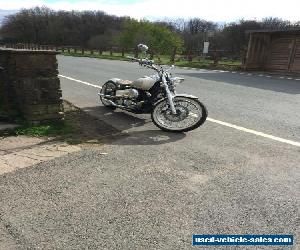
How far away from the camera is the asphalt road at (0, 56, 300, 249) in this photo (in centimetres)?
Answer: 279

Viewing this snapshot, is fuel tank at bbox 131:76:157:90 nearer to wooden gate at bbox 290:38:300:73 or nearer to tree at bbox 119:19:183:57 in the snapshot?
wooden gate at bbox 290:38:300:73

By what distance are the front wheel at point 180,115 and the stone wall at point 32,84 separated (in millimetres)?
1692

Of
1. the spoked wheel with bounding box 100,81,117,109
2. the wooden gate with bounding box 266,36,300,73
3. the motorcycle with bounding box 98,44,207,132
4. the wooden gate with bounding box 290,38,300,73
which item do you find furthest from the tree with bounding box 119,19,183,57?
the motorcycle with bounding box 98,44,207,132

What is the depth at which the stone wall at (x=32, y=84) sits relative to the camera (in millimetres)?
5270

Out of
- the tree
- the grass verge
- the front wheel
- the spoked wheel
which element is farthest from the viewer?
the tree

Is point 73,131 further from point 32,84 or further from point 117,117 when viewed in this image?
point 117,117

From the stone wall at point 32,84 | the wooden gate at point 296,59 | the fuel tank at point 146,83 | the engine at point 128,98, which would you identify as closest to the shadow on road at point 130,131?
the engine at point 128,98

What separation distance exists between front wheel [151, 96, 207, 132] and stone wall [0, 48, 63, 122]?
5.55ft

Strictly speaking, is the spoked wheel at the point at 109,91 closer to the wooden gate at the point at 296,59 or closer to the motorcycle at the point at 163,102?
the motorcycle at the point at 163,102

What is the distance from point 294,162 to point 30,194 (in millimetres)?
3273

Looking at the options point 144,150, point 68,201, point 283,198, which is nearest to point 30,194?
point 68,201

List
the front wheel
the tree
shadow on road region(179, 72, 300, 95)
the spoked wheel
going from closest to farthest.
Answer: the front wheel
the spoked wheel
shadow on road region(179, 72, 300, 95)
the tree

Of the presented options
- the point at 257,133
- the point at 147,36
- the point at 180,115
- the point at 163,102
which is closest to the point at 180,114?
the point at 180,115

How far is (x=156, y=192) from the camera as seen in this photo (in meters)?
3.50
